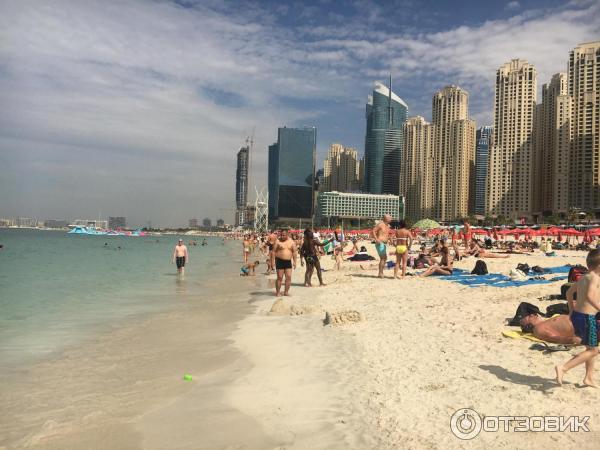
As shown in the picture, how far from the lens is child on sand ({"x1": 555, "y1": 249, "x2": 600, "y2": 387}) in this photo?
12.2ft

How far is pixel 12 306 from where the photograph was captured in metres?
10.1

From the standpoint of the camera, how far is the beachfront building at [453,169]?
123 m

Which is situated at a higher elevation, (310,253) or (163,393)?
(310,253)

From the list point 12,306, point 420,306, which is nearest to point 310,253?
point 420,306

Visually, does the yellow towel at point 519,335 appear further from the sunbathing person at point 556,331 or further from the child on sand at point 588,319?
the child on sand at point 588,319

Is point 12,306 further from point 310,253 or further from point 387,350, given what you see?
point 387,350

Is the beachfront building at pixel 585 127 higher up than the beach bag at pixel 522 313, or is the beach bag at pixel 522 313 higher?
the beachfront building at pixel 585 127

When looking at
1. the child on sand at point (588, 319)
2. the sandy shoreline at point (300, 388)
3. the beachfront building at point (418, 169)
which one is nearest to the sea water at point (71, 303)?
the sandy shoreline at point (300, 388)

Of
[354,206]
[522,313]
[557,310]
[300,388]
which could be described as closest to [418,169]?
[354,206]

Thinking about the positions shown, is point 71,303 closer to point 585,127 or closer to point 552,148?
point 585,127

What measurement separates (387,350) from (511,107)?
110 m

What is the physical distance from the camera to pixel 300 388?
4.30m

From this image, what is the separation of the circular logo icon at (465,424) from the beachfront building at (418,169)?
13254cm

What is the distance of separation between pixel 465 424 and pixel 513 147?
109 meters
